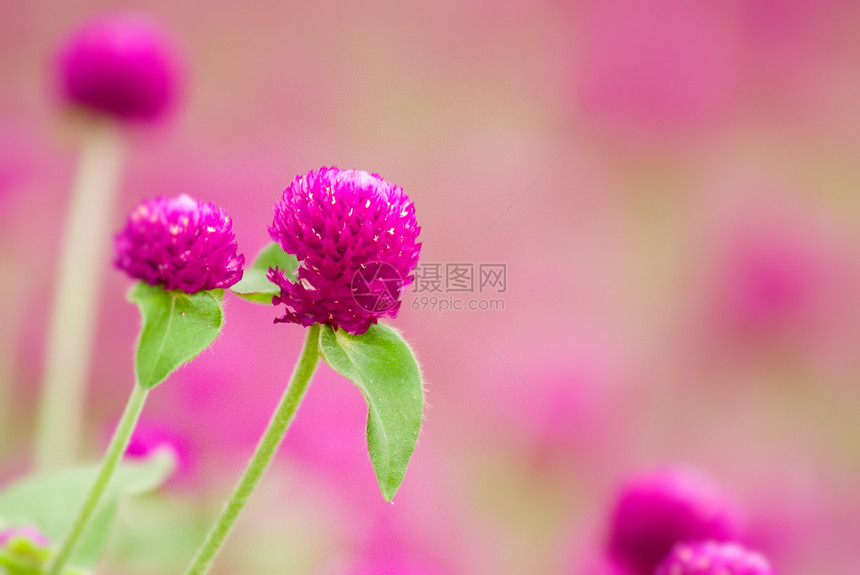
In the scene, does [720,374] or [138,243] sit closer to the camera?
[138,243]

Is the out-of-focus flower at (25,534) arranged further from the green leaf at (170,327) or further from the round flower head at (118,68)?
the round flower head at (118,68)

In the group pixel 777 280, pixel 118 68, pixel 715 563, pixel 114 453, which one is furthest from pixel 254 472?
pixel 777 280

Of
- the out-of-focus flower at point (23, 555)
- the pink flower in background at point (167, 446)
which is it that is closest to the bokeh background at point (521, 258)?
the pink flower in background at point (167, 446)

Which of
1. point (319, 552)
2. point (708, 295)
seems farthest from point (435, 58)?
point (319, 552)

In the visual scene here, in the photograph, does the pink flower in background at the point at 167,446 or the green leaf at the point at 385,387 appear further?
the pink flower in background at the point at 167,446

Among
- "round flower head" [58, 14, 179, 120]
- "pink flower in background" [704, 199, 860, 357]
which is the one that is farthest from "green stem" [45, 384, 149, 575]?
"pink flower in background" [704, 199, 860, 357]

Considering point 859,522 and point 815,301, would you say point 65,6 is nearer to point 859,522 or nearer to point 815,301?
point 815,301
